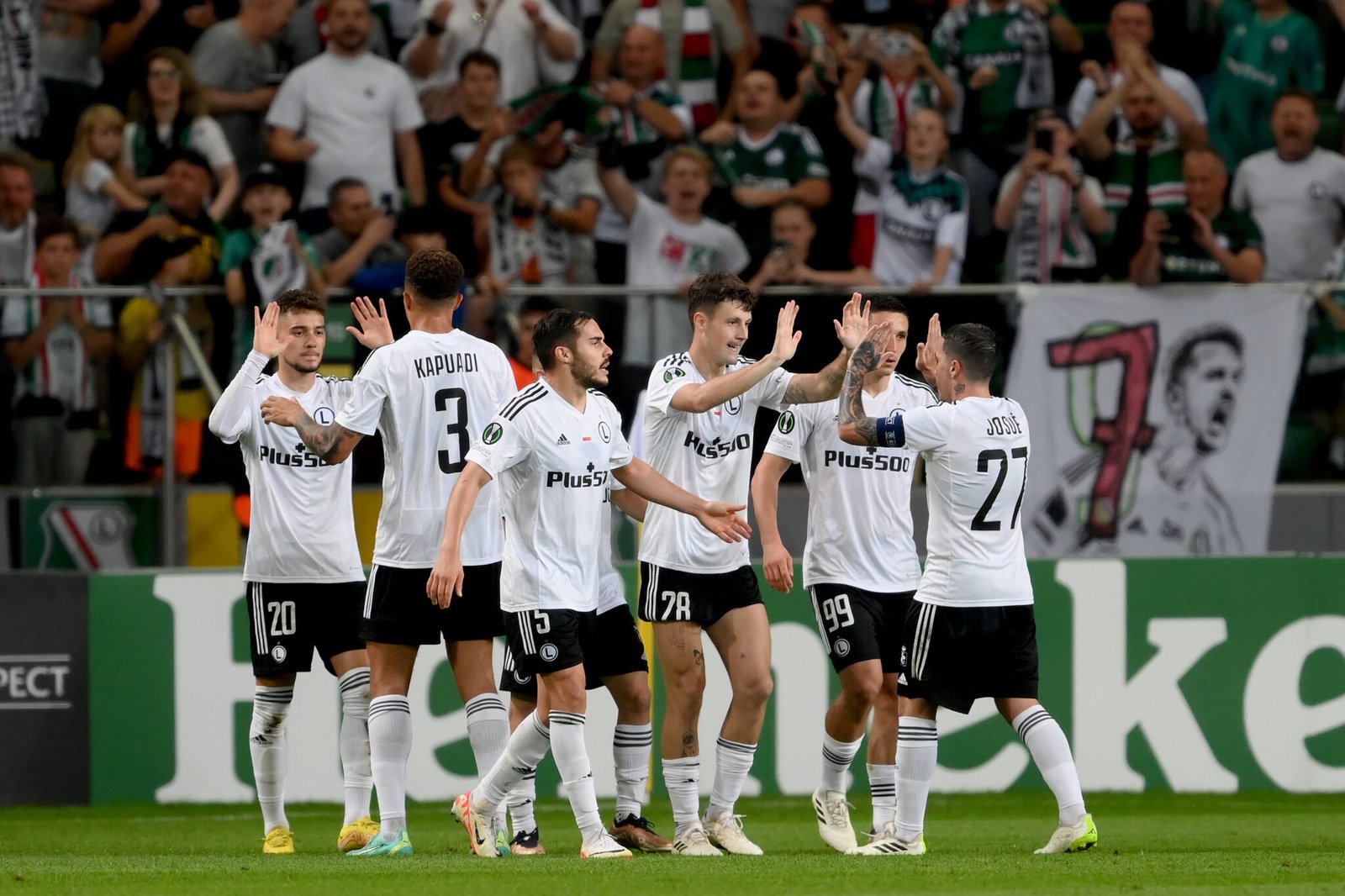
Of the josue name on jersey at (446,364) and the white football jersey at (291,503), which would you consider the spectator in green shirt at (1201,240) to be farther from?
the white football jersey at (291,503)

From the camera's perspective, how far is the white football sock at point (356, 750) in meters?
8.48

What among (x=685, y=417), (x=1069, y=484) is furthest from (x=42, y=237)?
(x=1069, y=484)

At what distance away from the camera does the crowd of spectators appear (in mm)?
12758

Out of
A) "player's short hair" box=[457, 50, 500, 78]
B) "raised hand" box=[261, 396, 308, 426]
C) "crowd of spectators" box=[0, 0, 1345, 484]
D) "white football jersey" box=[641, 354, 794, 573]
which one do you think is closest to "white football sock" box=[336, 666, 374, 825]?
"raised hand" box=[261, 396, 308, 426]

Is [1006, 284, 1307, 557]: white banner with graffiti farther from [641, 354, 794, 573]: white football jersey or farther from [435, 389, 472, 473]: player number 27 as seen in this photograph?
[435, 389, 472, 473]: player number 27

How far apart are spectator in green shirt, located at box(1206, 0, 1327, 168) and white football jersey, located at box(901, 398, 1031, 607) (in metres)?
6.99

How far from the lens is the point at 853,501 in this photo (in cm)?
877

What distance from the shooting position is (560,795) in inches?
461

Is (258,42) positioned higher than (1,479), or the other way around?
(258,42)

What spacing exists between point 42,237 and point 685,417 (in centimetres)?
637

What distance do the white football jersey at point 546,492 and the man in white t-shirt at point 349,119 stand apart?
6357 mm

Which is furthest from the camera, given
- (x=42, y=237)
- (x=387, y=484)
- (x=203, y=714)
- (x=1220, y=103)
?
(x=1220, y=103)

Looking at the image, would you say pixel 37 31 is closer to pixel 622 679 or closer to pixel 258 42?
pixel 258 42

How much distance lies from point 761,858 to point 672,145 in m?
7.04
